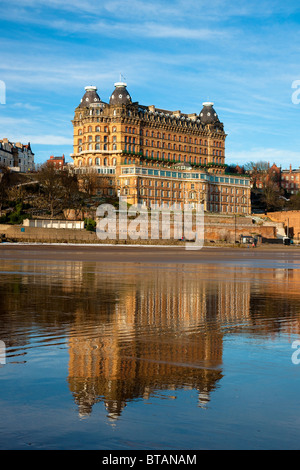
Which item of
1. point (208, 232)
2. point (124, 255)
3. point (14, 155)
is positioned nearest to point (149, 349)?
point (124, 255)

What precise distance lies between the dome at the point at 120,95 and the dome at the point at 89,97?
705 cm

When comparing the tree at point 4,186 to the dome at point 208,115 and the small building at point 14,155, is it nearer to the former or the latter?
the small building at point 14,155

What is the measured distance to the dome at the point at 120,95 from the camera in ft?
478

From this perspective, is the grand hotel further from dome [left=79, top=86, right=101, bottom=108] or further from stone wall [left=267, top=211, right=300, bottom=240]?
stone wall [left=267, top=211, right=300, bottom=240]

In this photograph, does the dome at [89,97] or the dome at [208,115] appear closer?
the dome at [89,97]

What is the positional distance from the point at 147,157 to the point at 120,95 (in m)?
17.2

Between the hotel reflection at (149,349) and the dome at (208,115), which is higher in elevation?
the dome at (208,115)

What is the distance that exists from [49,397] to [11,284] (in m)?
17.5

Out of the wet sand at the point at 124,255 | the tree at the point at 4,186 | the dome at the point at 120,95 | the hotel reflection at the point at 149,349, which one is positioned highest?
the dome at the point at 120,95

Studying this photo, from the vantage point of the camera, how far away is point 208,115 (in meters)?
169

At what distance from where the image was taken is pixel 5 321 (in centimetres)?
1467

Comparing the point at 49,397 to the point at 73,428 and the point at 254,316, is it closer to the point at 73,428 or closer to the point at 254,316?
the point at 73,428

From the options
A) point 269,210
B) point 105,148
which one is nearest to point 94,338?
point 105,148

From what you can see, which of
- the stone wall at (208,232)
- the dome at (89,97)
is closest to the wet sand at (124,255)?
the stone wall at (208,232)
